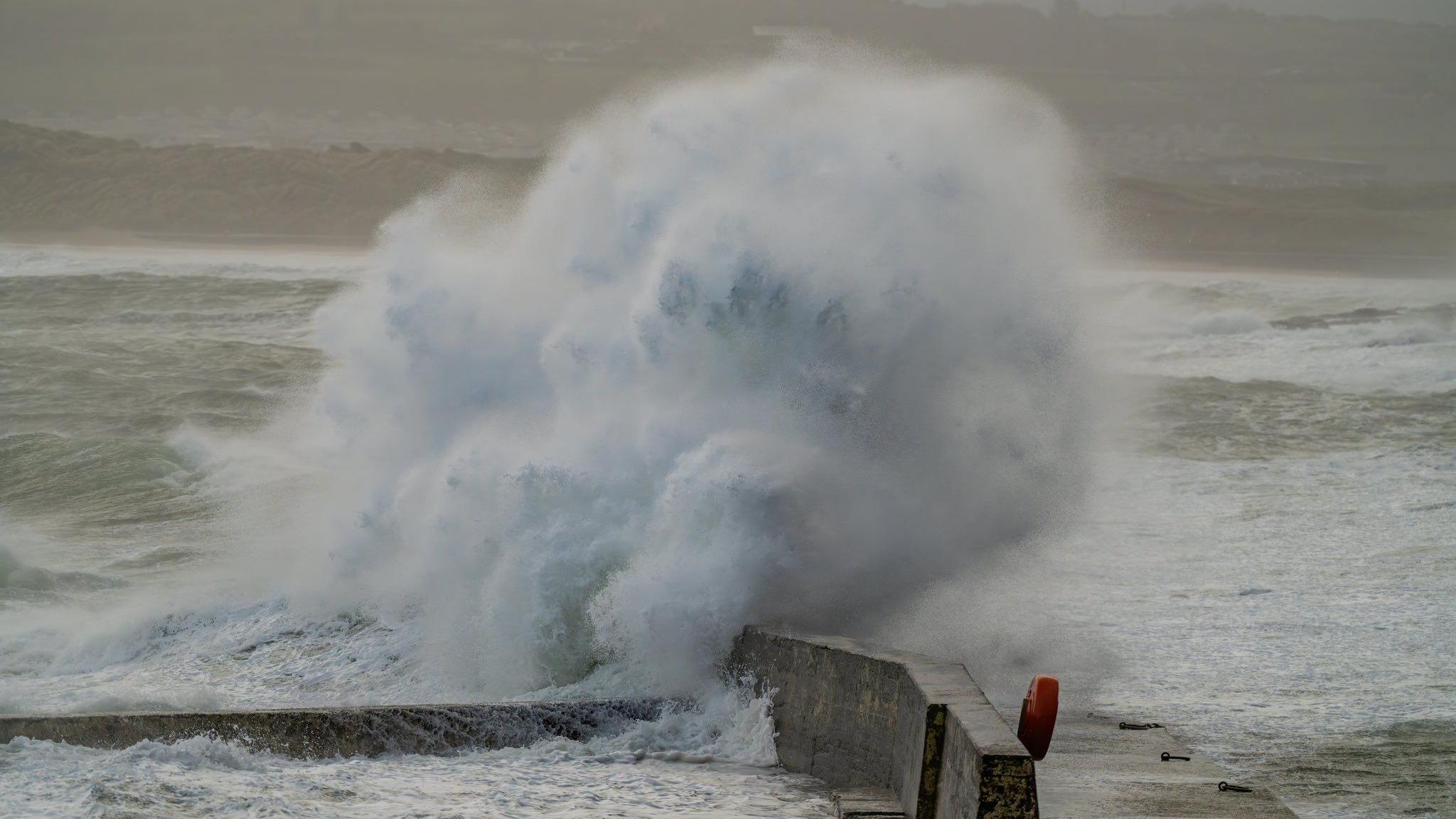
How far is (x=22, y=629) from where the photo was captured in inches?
376

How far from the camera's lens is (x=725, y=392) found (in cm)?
856

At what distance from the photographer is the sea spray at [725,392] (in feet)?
26.1

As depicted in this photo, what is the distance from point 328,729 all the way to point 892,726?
97.6 inches

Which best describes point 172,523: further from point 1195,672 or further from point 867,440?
point 1195,672

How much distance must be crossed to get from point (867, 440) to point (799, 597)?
1.24 meters

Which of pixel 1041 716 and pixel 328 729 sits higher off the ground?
pixel 1041 716

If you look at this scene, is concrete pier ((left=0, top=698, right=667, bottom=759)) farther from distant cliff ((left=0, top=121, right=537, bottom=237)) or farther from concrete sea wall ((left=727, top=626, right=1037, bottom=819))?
distant cliff ((left=0, top=121, right=537, bottom=237))

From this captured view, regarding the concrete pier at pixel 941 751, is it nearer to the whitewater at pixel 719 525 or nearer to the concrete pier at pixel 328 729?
the whitewater at pixel 719 525

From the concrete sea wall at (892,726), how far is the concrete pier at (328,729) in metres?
0.98

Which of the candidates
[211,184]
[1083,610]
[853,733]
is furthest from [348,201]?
[853,733]

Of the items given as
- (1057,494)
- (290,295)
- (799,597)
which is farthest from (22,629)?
(290,295)

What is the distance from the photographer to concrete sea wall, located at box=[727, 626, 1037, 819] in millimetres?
4645

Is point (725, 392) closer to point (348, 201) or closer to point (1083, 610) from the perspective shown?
point (1083, 610)

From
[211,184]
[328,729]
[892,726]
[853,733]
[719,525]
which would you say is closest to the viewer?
[892,726]
